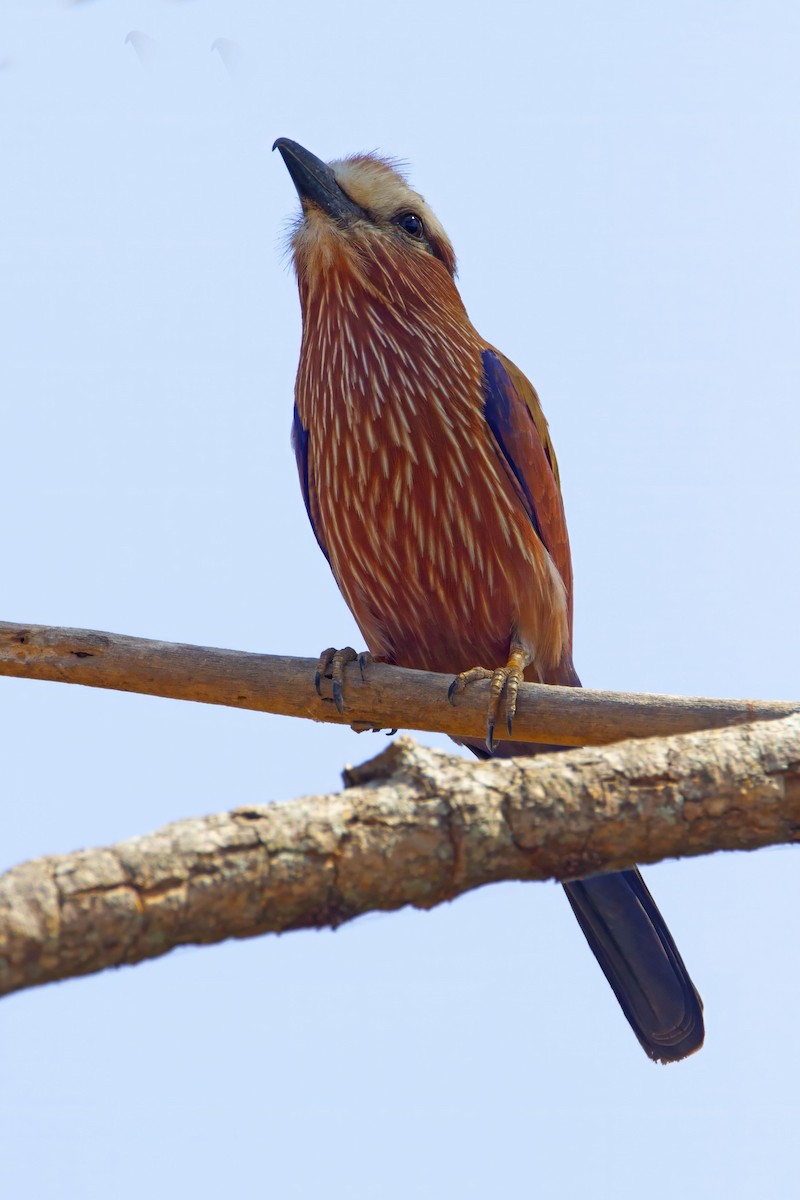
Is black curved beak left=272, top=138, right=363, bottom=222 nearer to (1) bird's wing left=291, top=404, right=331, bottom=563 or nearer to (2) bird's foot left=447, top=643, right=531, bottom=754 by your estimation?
(1) bird's wing left=291, top=404, right=331, bottom=563

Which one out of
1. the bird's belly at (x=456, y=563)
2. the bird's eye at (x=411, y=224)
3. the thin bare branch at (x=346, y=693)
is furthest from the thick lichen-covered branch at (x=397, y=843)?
the bird's eye at (x=411, y=224)

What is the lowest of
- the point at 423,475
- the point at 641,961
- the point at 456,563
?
the point at 641,961

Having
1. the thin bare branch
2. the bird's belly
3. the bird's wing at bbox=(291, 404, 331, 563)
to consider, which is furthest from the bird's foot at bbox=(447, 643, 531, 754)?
the bird's wing at bbox=(291, 404, 331, 563)

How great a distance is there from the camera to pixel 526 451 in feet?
14.0

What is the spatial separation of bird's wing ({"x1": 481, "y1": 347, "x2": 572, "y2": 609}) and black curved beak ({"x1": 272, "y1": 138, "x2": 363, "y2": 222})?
2.51 ft

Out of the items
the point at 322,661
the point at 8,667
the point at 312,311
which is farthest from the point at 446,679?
the point at 312,311

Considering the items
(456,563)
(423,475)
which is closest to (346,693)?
(456,563)

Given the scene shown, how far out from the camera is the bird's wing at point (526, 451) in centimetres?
422

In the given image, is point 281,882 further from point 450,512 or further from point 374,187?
point 374,187

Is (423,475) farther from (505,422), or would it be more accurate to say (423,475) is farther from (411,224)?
(411,224)

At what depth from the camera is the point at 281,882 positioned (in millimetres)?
1855

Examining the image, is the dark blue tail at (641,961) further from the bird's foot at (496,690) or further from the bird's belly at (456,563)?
the bird's belly at (456,563)

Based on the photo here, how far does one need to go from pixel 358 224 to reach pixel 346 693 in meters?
1.84

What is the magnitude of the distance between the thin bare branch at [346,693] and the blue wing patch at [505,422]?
93 centimetres
